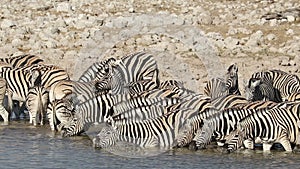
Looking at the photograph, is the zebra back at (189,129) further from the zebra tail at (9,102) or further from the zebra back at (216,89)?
the zebra tail at (9,102)

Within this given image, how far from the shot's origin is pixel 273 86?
1430cm

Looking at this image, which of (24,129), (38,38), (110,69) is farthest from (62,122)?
(38,38)

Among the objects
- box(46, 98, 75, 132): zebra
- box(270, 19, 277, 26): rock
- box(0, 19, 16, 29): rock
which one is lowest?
Answer: box(46, 98, 75, 132): zebra

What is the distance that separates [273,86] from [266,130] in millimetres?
3491

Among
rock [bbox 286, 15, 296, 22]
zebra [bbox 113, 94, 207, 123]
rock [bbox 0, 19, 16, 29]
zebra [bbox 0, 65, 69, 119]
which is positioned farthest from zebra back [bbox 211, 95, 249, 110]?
rock [bbox 0, 19, 16, 29]

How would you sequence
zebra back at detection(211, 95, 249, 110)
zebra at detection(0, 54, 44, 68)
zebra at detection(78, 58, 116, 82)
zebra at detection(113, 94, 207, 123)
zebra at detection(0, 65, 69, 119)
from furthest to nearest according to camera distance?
1. zebra at detection(0, 54, 44, 68)
2. zebra at detection(78, 58, 116, 82)
3. zebra at detection(0, 65, 69, 119)
4. zebra back at detection(211, 95, 249, 110)
5. zebra at detection(113, 94, 207, 123)

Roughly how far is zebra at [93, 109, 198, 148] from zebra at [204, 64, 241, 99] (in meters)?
2.07

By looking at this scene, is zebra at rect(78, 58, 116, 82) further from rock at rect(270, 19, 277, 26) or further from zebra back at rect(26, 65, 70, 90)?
rock at rect(270, 19, 277, 26)

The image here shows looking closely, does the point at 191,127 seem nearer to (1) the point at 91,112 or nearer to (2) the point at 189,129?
(2) the point at 189,129

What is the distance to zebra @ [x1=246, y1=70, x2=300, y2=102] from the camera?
13.4m

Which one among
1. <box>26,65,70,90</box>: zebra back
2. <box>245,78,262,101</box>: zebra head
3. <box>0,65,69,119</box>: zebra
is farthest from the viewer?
<box>26,65,70,90</box>: zebra back

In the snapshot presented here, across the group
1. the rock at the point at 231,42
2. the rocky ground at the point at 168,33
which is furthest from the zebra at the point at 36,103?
the rock at the point at 231,42

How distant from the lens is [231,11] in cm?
2203

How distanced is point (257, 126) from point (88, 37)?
31.4 feet
